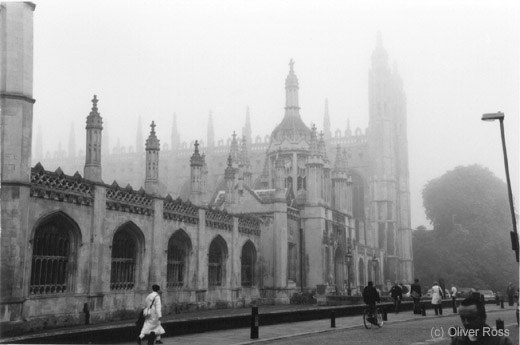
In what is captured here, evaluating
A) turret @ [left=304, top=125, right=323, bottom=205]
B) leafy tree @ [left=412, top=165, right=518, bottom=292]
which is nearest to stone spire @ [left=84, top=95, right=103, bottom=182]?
turret @ [left=304, top=125, right=323, bottom=205]

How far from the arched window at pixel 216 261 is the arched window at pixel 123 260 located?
6.86 meters

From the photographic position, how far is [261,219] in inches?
1441

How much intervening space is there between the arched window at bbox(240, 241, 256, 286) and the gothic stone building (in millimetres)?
65

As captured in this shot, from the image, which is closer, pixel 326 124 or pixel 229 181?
pixel 229 181

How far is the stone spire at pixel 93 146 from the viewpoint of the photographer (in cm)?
2178

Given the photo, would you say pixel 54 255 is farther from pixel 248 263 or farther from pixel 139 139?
pixel 139 139

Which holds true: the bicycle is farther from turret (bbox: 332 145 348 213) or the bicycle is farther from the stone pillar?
turret (bbox: 332 145 348 213)

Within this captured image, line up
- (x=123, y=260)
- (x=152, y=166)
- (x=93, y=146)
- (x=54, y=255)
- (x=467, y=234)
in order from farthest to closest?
(x=467, y=234)
(x=152, y=166)
(x=123, y=260)
(x=93, y=146)
(x=54, y=255)

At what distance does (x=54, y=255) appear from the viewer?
19.9 meters

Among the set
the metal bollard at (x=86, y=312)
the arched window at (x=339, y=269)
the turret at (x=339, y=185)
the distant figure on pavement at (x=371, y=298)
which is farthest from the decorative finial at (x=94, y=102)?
the turret at (x=339, y=185)

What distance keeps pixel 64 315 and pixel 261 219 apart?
18.2 metres

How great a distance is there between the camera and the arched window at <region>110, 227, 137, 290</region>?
23.1 meters

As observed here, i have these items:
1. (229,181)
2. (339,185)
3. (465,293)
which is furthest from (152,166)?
(339,185)

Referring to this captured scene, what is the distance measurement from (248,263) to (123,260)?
12.7m
